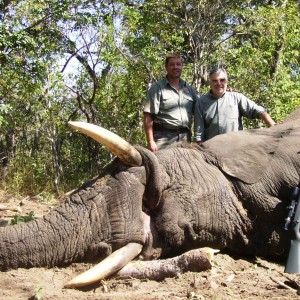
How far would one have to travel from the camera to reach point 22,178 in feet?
36.0

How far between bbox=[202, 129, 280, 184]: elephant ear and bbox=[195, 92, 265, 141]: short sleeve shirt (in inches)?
38.9

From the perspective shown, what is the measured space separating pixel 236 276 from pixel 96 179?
1.42 metres

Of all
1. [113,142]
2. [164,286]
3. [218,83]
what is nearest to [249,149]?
[218,83]

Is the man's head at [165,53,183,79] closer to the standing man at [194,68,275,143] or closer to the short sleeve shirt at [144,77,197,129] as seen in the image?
the short sleeve shirt at [144,77,197,129]

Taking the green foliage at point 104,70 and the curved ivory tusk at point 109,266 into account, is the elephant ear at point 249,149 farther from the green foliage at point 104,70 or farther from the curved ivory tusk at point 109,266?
the green foliage at point 104,70

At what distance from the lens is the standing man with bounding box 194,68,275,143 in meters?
6.57

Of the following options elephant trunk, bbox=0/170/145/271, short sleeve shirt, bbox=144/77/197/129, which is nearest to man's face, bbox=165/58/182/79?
short sleeve shirt, bbox=144/77/197/129

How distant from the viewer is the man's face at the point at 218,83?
6.52 meters

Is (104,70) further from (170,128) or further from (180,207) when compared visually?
(180,207)

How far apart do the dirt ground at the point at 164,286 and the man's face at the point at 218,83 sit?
260cm

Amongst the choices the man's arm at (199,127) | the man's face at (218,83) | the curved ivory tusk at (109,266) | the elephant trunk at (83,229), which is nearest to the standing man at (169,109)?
the man's arm at (199,127)

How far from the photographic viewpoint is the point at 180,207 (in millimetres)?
4645

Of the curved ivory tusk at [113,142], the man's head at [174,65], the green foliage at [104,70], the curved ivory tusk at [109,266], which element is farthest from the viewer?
the green foliage at [104,70]

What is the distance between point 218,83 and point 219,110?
330 millimetres
